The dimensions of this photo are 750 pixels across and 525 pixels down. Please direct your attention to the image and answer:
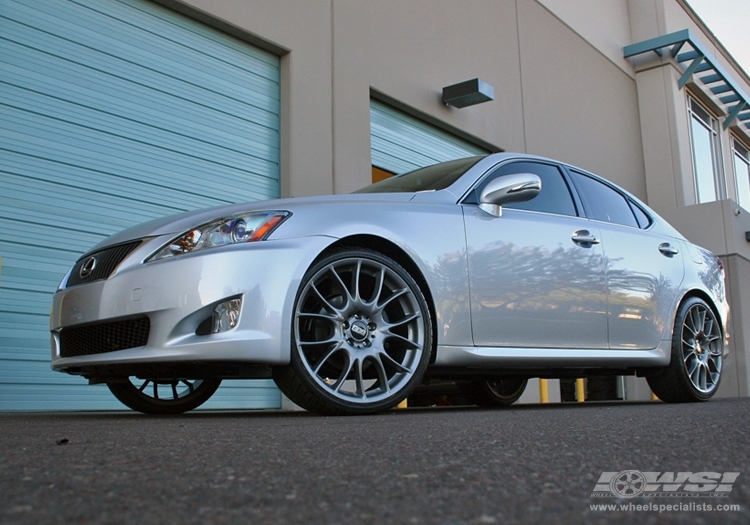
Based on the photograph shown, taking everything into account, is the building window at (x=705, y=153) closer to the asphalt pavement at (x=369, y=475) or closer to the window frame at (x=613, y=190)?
the window frame at (x=613, y=190)

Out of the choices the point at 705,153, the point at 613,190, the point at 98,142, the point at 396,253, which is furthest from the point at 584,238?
the point at 705,153

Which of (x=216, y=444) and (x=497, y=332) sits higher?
(x=497, y=332)

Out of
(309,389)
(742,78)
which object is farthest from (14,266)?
(742,78)

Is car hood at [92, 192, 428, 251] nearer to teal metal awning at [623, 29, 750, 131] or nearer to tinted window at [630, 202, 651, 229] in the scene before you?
tinted window at [630, 202, 651, 229]

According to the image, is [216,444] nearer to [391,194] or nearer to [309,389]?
[309,389]

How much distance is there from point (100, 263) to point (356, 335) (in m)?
1.23

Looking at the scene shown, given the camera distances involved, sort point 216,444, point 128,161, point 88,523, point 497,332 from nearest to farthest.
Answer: point 88,523
point 216,444
point 497,332
point 128,161

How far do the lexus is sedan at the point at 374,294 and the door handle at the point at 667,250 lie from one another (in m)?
0.20

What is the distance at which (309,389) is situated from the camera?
3.42 meters

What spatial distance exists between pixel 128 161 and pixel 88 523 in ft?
18.5

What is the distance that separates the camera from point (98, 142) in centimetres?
Result: 626

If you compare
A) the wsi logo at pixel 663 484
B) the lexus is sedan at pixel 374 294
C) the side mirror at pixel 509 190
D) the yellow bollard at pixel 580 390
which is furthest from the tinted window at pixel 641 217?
the yellow bollard at pixel 580 390

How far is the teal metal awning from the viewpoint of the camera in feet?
54.5

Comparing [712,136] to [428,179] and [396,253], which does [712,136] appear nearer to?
[428,179]
